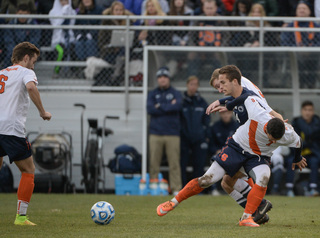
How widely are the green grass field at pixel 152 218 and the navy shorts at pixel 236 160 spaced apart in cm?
68

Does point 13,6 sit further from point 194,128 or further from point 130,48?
point 194,128

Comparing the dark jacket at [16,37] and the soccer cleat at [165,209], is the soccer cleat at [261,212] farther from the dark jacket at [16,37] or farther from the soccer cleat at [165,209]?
the dark jacket at [16,37]

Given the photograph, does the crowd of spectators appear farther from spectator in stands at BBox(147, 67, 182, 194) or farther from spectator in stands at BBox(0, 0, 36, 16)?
spectator in stands at BBox(147, 67, 182, 194)

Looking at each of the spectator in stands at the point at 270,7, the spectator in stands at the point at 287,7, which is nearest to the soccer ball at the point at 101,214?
the spectator in stands at the point at 287,7

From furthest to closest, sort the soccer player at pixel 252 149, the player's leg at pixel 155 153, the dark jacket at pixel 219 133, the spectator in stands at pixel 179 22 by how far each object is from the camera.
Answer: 1. the spectator in stands at pixel 179 22
2. the dark jacket at pixel 219 133
3. the player's leg at pixel 155 153
4. the soccer player at pixel 252 149

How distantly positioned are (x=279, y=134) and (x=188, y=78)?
7.58 meters

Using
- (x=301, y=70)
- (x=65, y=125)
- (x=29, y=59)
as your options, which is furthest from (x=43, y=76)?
(x=29, y=59)

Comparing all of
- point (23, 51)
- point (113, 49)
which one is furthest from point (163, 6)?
point (23, 51)

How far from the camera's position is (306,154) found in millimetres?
13711

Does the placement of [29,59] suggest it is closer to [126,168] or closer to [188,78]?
[126,168]

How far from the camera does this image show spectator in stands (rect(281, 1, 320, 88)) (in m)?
14.3

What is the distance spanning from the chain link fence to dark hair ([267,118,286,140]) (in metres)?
7.32

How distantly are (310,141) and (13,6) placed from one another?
294 inches

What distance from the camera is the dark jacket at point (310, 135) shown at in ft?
45.0
